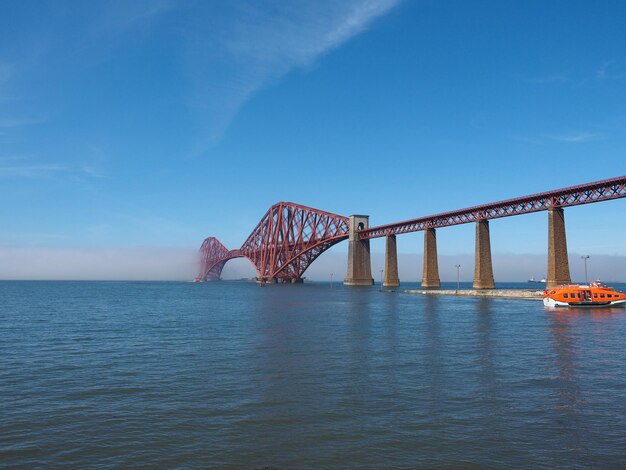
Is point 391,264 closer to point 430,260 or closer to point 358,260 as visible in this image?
point 358,260

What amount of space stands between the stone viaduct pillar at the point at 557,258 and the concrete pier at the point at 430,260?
111 feet

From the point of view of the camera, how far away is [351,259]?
14125 cm

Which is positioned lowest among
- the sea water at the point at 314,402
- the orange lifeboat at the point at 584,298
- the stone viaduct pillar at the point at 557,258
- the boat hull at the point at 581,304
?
the sea water at the point at 314,402

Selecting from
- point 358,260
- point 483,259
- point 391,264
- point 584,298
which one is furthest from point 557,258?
point 358,260

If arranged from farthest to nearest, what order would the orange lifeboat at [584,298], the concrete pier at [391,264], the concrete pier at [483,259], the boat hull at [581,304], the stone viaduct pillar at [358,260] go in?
the stone viaduct pillar at [358,260]
the concrete pier at [391,264]
the concrete pier at [483,259]
the orange lifeboat at [584,298]
the boat hull at [581,304]

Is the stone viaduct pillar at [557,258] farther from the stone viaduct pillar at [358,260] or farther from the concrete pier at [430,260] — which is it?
the stone viaduct pillar at [358,260]

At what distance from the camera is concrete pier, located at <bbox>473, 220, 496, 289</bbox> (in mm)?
83688

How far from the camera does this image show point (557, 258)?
66312 millimetres

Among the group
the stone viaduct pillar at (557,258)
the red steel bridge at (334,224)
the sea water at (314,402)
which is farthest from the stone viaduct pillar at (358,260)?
the sea water at (314,402)

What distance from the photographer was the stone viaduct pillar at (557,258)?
218 feet

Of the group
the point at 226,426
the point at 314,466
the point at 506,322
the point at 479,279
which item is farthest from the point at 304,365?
the point at 479,279

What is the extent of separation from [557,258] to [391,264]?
59.5 meters

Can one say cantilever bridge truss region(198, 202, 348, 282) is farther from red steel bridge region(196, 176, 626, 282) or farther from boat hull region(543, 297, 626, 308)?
boat hull region(543, 297, 626, 308)

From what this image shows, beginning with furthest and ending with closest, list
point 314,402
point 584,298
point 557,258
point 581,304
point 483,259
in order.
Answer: point 483,259 < point 557,258 < point 584,298 < point 581,304 < point 314,402
